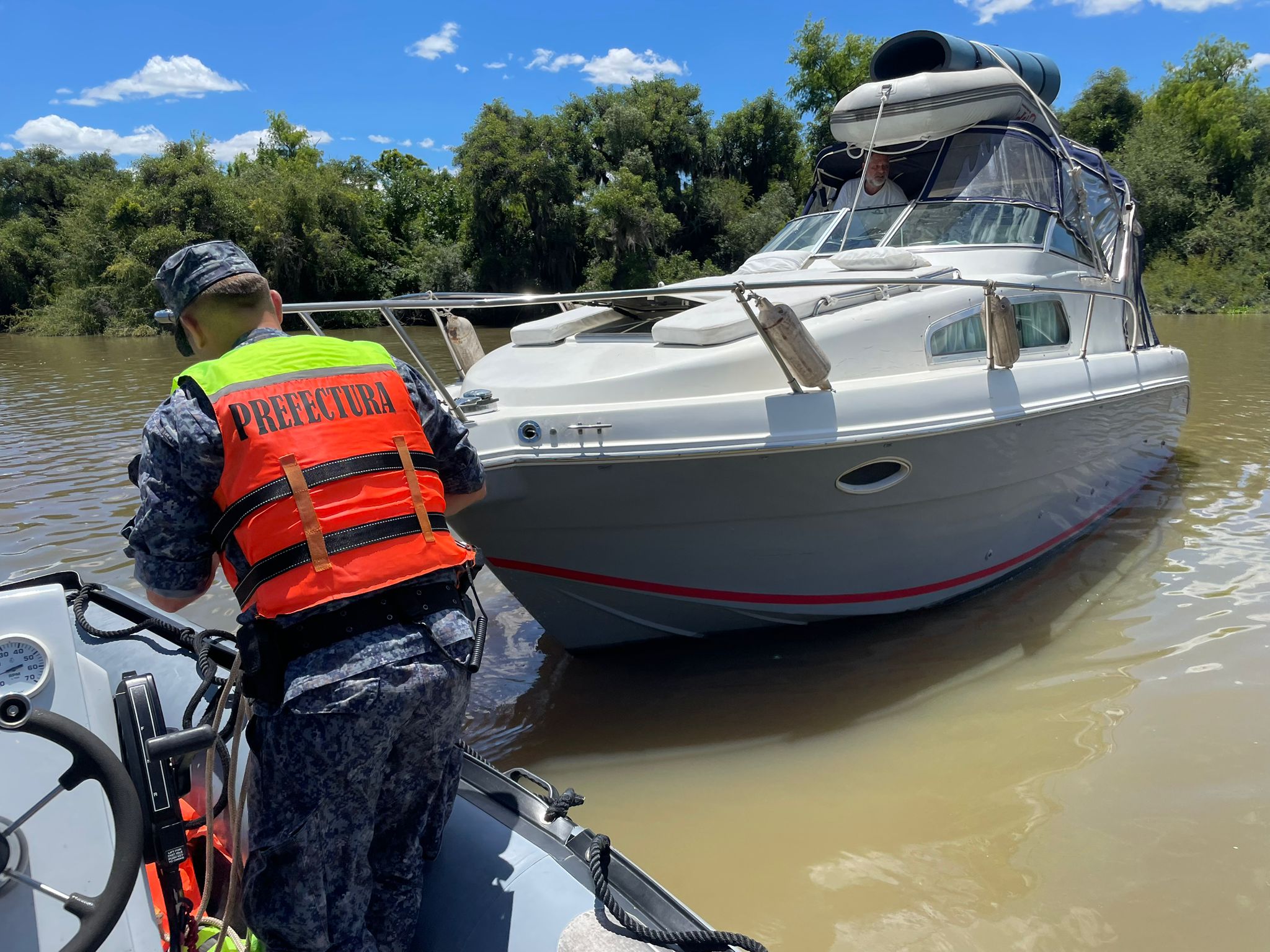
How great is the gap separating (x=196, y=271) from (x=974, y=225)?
17.0ft

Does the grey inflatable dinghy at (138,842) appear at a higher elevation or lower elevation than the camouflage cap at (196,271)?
lower

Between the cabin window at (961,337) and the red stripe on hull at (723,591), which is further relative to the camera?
the cabin window at (961,337)

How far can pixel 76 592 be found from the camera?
9.22 ft

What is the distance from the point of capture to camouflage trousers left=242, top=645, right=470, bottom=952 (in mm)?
1641

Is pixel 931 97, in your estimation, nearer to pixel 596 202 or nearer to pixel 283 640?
pixel 283 640

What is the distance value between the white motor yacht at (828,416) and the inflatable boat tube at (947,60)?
50 cm

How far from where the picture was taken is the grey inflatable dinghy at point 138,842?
151 centimetres

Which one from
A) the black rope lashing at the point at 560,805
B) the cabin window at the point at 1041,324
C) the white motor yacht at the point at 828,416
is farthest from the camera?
the cabin window at the point at 1041,324

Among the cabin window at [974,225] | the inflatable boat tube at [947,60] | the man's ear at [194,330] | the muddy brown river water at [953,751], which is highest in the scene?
the inflatable boat tube at [947,60]

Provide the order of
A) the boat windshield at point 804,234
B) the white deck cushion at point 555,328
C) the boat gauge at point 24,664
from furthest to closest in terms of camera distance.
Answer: the boat windshield at point 804,234
the white deck cushion at point 555,328
the boat gauge at point 24,664

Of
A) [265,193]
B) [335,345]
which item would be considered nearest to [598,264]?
[265,193]


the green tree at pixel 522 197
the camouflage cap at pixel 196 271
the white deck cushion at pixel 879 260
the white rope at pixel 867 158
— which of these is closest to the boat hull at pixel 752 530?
the white deck cushion at pixel 879 260

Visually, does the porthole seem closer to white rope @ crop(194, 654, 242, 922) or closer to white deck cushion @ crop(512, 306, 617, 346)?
white deck cushion @ crop(512, 306, 617, 346)

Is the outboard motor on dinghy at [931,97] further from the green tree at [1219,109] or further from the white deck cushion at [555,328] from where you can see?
the green tree at [1219,109]
